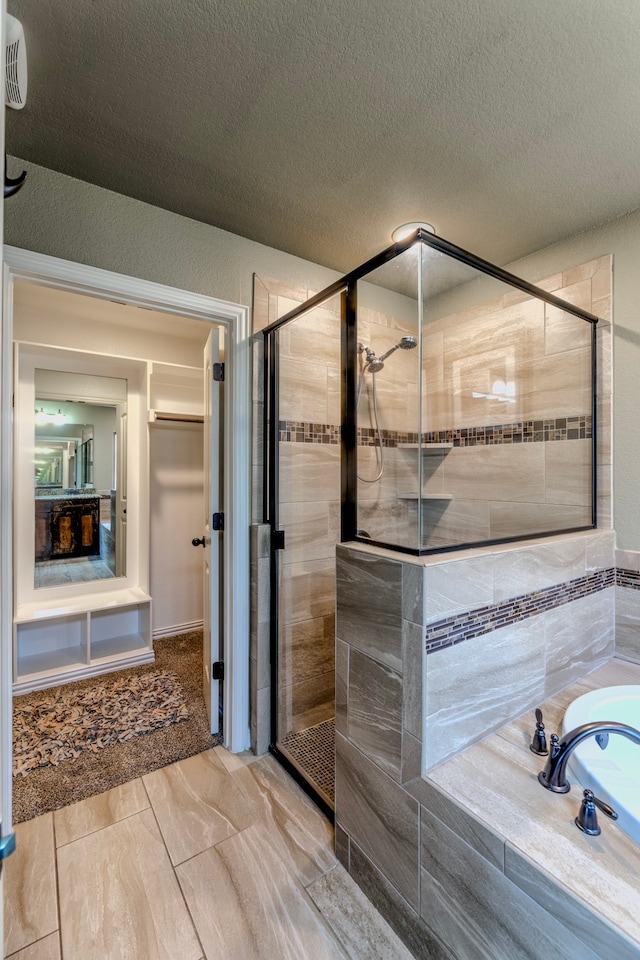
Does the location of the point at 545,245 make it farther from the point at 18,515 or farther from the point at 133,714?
the point at 18,515

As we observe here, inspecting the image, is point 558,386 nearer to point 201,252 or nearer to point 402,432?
point 402,432

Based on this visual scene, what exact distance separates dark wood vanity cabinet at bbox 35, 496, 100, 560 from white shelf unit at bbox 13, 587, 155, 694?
1.10 ft

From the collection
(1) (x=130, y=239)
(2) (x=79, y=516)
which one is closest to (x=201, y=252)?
(1) (x=130, y=239)

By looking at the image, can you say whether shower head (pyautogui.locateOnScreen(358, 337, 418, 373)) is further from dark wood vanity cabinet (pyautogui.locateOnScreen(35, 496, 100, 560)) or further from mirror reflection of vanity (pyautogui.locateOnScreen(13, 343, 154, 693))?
dark wood vanity cabinet (pyautogui.locateOnScreen(35, 496, 100, 560))

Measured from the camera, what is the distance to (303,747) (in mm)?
2033

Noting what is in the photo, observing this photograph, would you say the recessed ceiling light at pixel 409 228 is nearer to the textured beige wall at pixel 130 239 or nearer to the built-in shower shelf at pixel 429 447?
the textured beige wall at pixel 130 239

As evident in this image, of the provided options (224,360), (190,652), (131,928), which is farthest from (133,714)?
(224,360)

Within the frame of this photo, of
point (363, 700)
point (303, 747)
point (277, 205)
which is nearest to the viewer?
point (363, 700)

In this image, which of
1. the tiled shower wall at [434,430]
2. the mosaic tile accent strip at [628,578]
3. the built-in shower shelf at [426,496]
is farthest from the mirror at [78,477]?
the mosaic tile accent strip at [628,578]

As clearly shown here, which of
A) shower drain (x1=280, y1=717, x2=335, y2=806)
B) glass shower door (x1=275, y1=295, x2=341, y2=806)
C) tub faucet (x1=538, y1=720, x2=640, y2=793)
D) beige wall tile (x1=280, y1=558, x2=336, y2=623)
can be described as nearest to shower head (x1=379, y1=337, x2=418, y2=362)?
glass shower door (x1=275, y1=295, x2=341, y2=806)

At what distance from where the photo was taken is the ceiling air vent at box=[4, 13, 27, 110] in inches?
38.5

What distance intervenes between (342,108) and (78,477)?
9.01ft

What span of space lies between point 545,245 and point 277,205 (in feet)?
4.34

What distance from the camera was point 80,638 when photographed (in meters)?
2.99
